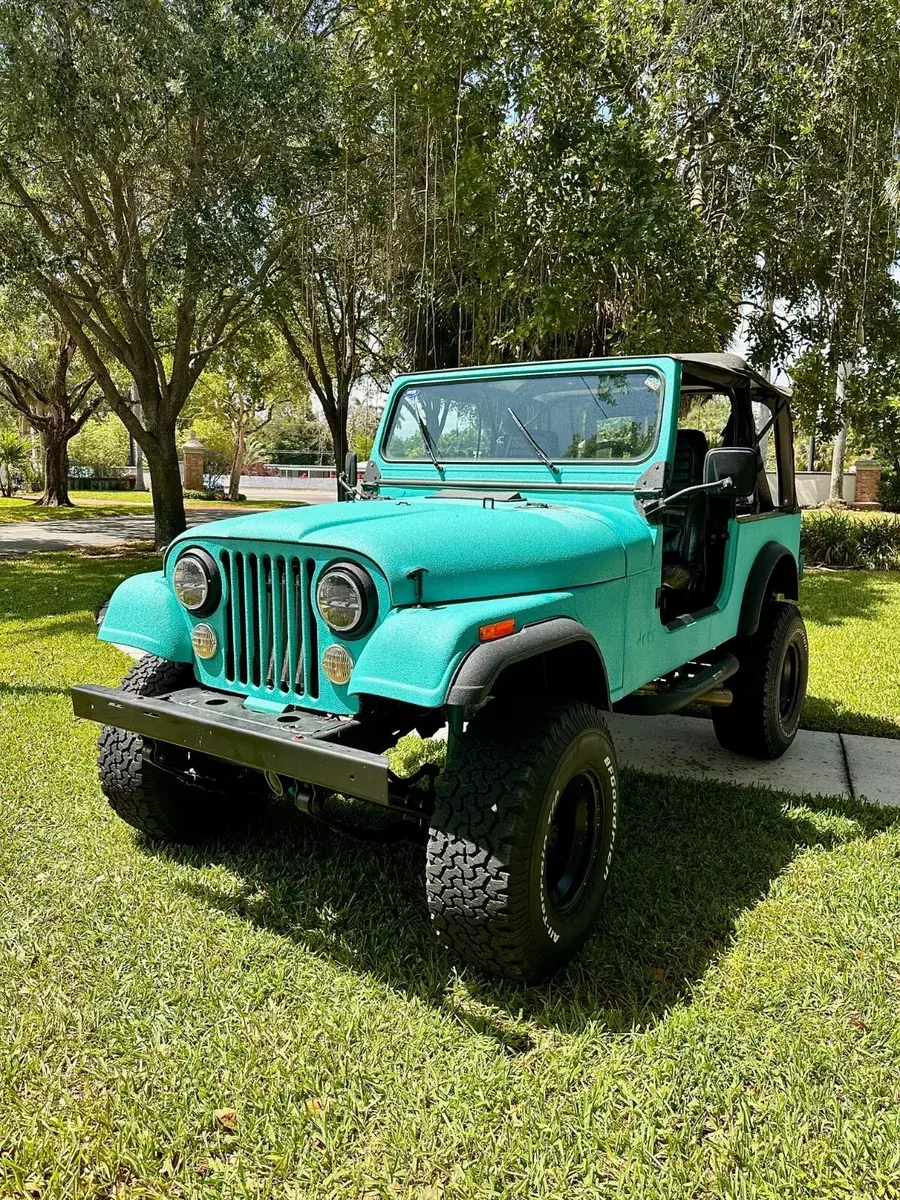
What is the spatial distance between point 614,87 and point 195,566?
26.4 feet

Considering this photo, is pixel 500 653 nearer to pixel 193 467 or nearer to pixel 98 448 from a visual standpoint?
pixel 193 467

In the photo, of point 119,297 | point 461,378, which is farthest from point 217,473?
point 461,378

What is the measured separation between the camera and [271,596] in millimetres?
2842

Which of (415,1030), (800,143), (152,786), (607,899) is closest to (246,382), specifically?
(800,143)

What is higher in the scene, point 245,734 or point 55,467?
point 55,467

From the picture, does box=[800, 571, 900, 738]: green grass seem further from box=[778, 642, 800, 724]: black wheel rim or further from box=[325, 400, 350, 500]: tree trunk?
box=[325, 400, 350, 500]: tree trunk

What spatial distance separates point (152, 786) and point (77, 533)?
16.4 m

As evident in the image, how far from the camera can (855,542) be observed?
14.4 m

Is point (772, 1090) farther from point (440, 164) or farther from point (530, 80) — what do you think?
point (440, 164)

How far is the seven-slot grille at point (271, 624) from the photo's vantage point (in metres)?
2.75

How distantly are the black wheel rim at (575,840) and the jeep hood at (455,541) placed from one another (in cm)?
68

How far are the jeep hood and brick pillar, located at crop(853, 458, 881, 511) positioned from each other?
24961 millimetres

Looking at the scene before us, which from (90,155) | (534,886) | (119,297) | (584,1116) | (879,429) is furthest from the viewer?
(119,297)

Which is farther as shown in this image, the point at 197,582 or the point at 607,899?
the point at 607,899
